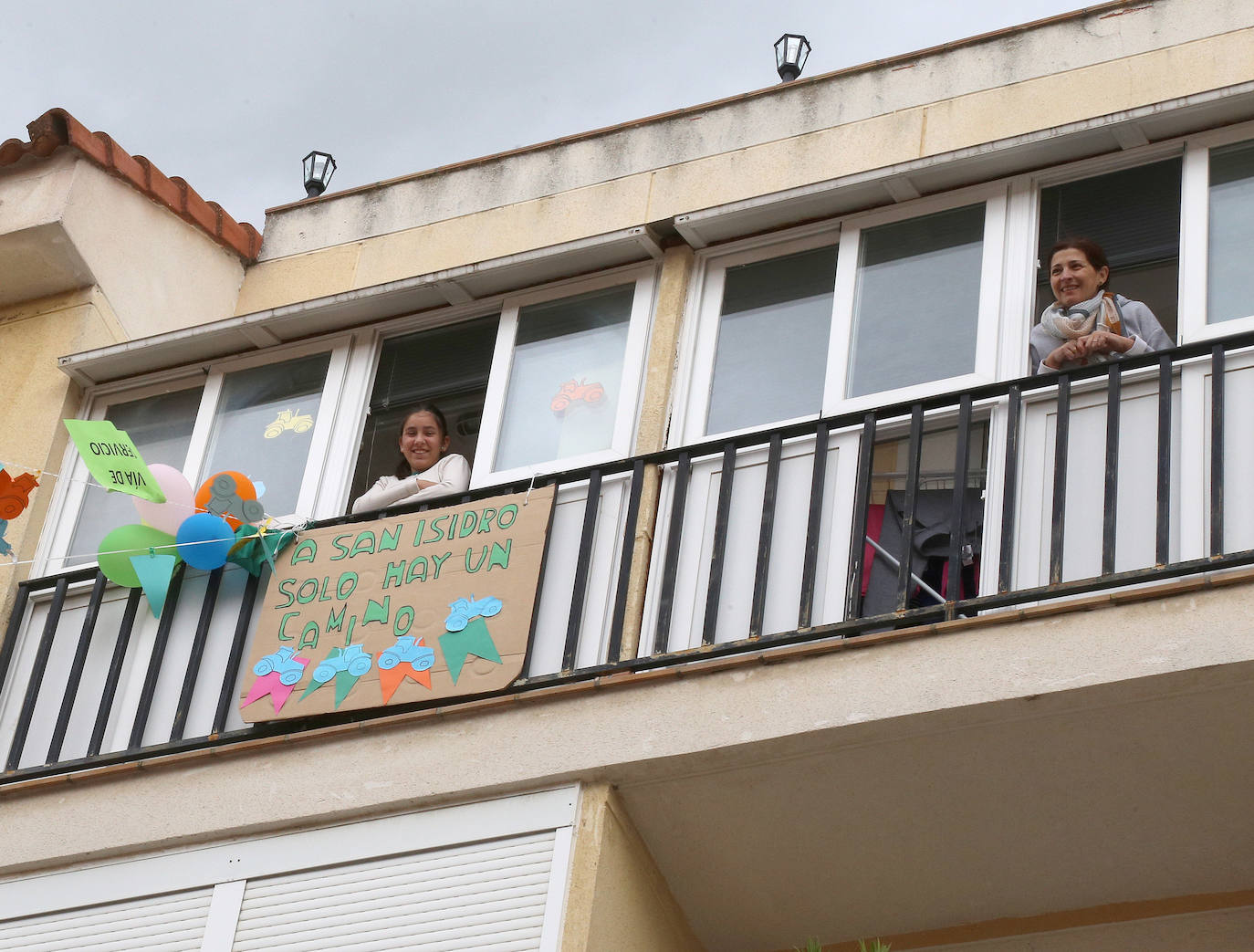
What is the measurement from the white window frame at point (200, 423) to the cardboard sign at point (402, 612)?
2.65ft

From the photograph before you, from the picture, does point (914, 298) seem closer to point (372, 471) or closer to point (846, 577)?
point (846, 577)

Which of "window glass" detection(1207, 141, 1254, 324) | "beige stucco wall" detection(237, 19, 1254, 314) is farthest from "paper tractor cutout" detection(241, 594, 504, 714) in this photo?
"window glass" detection(1207, 141, 1254, 324)

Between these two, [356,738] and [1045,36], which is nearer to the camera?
[356,738]

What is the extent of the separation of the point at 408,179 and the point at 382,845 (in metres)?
4.28

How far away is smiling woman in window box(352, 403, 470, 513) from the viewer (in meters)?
8.06

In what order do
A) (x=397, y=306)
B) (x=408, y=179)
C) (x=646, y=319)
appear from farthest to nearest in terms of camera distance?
(x=408, y=179)
(x=397, y=306)
(x=646, y=319)

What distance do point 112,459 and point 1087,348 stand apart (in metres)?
3.97

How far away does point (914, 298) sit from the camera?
7.72 metres

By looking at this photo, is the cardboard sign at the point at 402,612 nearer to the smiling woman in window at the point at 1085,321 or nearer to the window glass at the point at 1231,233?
the smiling woman in window at the point at 1085,321

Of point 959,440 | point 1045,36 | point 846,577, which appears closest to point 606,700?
point 846,577

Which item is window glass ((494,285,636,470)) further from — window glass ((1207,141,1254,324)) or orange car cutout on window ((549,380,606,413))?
window glass ((1207,141,1254,324))

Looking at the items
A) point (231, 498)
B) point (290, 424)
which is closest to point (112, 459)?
point (231, 498)

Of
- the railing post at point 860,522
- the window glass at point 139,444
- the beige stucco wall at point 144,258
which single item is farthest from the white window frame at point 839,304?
the beige stucco wall at point 144,258

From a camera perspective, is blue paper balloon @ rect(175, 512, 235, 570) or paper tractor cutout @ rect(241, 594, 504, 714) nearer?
paper tractor cutout @ rect(241, 594, 504, 714)
